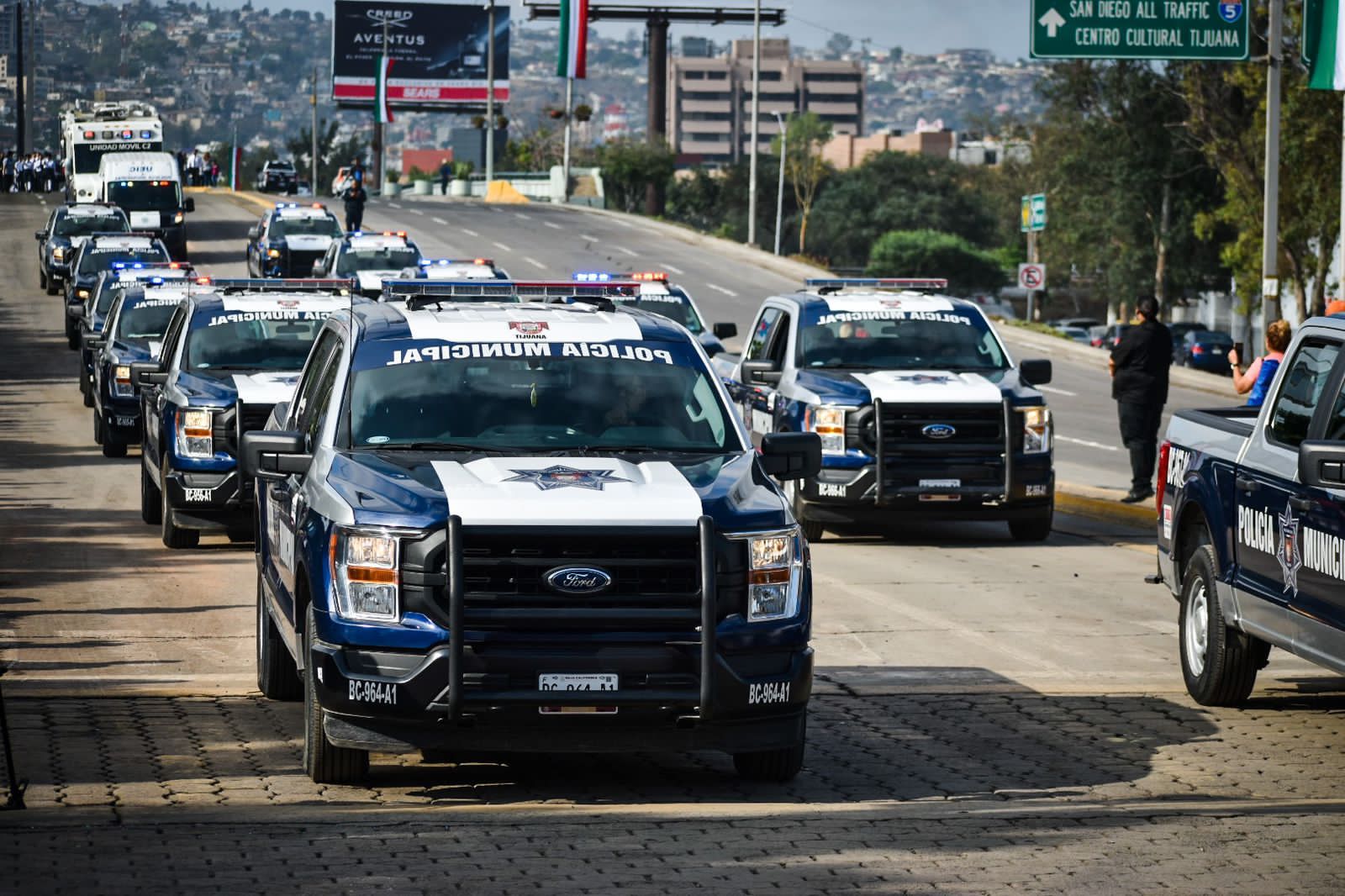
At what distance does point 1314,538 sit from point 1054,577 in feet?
20.0

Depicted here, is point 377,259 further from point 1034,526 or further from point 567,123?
point 567,123

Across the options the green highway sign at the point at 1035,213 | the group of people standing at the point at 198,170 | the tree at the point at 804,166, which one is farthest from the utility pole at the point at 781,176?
the green highway sign at the point at 1035,213

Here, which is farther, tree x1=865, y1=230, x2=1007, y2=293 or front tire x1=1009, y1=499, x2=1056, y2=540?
tree x1=865, y1=230, x2=1007, y2=293

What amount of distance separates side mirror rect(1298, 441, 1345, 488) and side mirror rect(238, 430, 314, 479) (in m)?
4.03

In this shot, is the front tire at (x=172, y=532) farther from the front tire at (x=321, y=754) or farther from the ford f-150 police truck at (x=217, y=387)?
the front tire at (x=321, y=754)

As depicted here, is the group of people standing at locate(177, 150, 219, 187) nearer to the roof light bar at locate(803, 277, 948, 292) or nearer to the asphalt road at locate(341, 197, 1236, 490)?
the asphalt road at locate(341, 197, 1236, 490)

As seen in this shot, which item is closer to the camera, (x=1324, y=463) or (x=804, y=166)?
(x=1324, y=463)

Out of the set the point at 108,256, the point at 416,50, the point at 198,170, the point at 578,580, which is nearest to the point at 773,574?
the point at 578,580

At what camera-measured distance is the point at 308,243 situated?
44.4 meters

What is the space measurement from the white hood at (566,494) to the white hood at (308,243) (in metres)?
36.3

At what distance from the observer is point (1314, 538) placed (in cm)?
942

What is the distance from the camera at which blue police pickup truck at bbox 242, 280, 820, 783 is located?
789cm

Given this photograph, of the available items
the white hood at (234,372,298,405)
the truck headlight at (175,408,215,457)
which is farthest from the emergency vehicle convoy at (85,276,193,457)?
the truck headlight at (175,408,215,457)

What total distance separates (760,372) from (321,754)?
9548 millimetres
